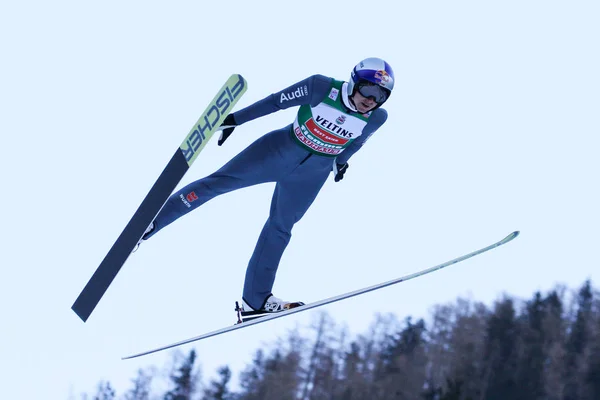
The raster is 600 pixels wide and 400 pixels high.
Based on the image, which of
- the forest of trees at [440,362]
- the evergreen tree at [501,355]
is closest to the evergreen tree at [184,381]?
the forest of trees at [440,362]

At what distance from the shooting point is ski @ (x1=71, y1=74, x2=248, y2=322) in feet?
19.9

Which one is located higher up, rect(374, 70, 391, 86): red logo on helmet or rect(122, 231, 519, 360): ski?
rect(374, 70, 391, 86): red logo on helmet

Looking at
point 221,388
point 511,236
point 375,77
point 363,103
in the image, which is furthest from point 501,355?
point 375,77

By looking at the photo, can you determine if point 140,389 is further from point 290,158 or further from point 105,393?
point 290,158

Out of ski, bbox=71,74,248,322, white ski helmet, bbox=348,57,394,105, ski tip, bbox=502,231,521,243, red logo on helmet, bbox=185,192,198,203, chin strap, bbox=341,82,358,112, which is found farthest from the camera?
ski tip, bbox=502,231,521,243

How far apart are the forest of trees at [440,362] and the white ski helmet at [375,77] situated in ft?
75.9

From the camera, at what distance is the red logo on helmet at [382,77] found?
620 centimetres

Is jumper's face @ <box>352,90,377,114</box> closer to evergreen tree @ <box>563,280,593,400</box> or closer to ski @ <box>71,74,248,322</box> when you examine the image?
ski @ <box>71,74,248,322</box>

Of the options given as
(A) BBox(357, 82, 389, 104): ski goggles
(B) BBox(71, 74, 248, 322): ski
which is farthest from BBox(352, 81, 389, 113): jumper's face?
(B) BBox(71, 74, 248, 322): ski

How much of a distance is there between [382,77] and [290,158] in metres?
0.96

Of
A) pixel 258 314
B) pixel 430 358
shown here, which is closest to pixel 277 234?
pixel 258 314

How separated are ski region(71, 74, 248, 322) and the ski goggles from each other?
885mm

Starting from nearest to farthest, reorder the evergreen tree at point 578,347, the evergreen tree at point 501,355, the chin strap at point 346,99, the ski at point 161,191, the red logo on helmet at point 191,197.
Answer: the ski at point 161,191, the chin strap at point 346,99, the red logo on helmet at point 191,197, the evergreen tree at point 578,347, the evergreen tree at point 501,355

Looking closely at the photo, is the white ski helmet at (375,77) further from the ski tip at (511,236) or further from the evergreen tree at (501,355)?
the evergreen tree at (501,355)
